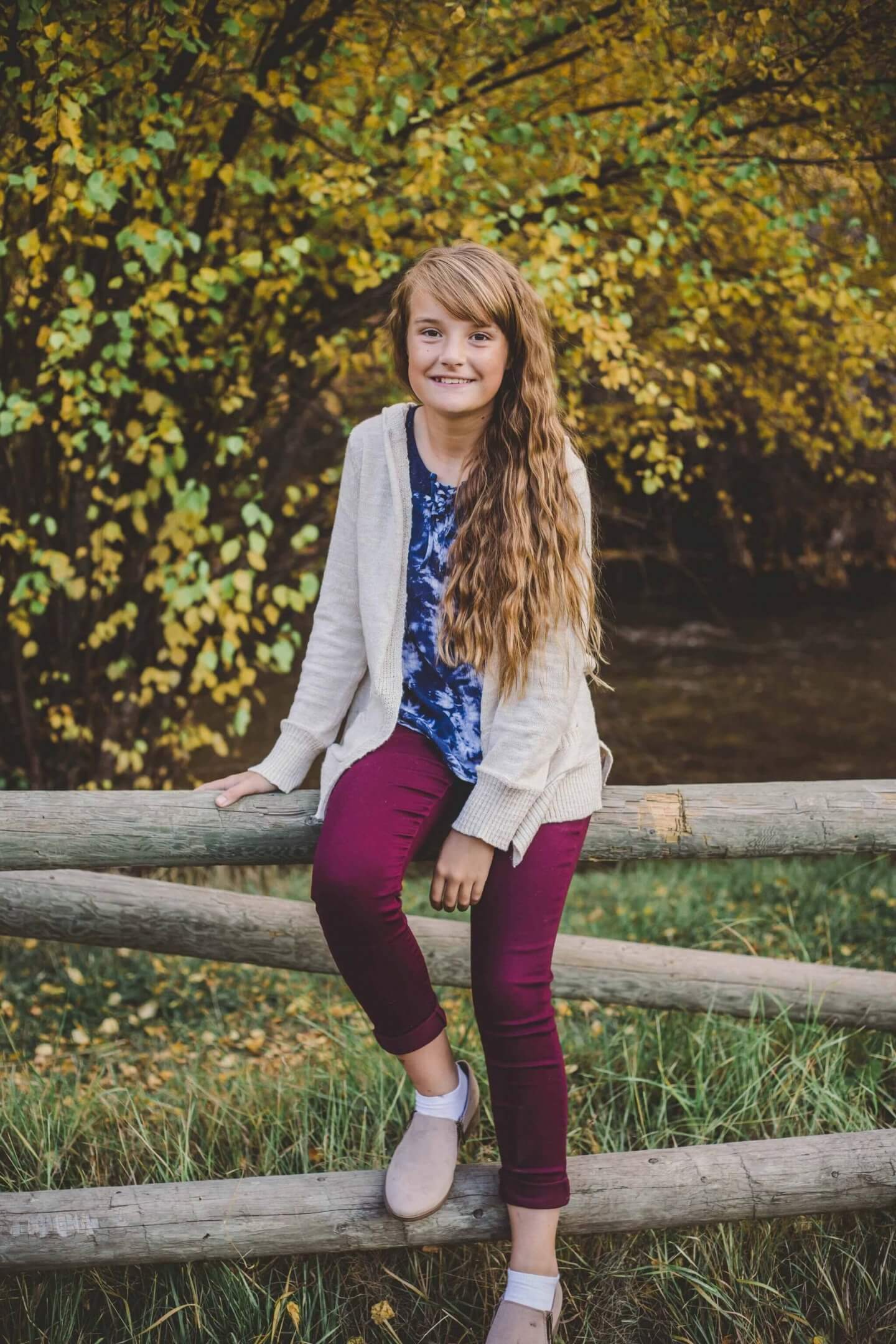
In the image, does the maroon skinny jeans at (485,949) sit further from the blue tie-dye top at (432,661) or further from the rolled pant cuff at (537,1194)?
the blue tie-dye top at (432,661)

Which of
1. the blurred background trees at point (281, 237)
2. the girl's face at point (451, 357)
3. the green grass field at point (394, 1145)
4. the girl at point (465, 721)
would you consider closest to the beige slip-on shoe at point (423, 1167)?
the girl at point (465, 721)

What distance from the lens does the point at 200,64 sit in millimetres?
3646

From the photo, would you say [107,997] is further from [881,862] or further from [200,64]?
[881,862]

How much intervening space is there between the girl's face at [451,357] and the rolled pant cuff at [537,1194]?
144 centimetres

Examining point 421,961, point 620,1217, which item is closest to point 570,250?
point 421,961

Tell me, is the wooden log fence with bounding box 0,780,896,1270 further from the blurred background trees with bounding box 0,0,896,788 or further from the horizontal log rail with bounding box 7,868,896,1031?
the blurred background trees with bounding box 0,0,896,788

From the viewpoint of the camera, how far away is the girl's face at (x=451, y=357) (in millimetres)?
2096

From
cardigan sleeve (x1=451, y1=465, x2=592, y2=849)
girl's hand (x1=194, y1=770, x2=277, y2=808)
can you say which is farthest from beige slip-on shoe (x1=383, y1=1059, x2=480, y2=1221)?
girl's hand (x1=194, y1=770, x2=277, y2=808)

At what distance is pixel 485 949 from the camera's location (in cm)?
196

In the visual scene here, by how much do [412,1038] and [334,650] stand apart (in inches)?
30.4

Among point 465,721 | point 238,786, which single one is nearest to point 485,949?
point 465,721

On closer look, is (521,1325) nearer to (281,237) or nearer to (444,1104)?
(444,1104)

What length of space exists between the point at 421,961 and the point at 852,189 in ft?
12.6

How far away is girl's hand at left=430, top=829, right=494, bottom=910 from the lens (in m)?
1.95
